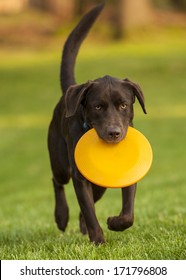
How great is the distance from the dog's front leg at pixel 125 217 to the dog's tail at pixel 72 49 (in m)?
1.83

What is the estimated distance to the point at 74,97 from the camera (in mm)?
6152

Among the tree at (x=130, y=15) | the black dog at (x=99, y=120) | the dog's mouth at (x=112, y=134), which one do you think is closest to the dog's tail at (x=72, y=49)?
the black dog at (x=99, y=120)

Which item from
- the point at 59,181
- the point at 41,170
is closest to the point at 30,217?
the point at 59,181

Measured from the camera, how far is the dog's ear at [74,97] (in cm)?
609

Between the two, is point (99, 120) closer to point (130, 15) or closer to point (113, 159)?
point (113, 159)

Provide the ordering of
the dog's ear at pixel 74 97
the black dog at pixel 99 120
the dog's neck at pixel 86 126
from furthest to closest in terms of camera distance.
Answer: the dog's neck at pixel 86 126 → the dog's ear at pixel 74 97 → the black dog at pixel 99 120

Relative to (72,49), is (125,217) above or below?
below

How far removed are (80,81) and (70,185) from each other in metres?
14.8

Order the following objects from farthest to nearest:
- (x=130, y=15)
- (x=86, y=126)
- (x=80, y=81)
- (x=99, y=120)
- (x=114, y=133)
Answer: (x=130, y=15), (x=80, y=81), (x=86, y=126), (x=99, y=120), (x=114, y=133)

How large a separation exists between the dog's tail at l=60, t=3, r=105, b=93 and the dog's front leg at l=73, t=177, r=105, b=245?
1.69m

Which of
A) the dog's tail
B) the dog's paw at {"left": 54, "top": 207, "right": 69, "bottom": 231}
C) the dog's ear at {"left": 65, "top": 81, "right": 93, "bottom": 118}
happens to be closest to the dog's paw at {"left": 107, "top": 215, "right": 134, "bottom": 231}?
the dog's ear at {"left": 65, "top": 81, "right": 93, "bottom": 118}

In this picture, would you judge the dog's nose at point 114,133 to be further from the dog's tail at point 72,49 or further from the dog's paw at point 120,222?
the dog's tail at point 72,49

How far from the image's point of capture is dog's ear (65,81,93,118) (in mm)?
6090

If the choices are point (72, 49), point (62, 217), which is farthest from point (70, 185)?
point (72, 49)
